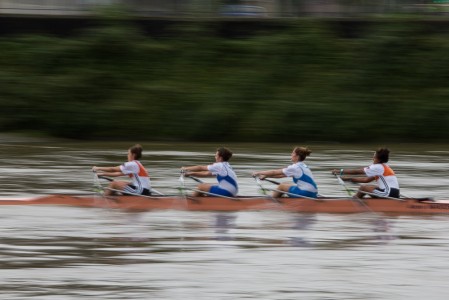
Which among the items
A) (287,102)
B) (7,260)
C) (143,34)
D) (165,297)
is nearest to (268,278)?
(165,297)

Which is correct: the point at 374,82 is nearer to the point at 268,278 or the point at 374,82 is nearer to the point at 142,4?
the point at 142,4

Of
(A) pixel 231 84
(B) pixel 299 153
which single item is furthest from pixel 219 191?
(A) pixel 231 84

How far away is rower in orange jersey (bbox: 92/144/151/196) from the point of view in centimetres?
1781

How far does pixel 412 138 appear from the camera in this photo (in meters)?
30.1

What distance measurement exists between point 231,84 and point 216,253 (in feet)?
56.8

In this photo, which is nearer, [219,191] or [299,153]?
[299,153]

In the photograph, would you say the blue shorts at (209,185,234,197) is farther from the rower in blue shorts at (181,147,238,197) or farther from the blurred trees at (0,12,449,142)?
the blurred trees at (0,12,449,142)

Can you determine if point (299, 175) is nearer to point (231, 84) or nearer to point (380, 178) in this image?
point (380, 178)

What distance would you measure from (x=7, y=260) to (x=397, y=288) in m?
4.70

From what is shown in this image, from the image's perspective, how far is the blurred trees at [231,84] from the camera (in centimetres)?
2983

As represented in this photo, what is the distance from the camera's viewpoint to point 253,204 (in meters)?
17.7

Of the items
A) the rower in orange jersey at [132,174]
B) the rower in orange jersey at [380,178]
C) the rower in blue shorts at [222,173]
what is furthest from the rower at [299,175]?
the rower in orange jersey at [132,174]

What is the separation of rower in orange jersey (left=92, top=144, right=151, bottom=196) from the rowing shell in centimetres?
17

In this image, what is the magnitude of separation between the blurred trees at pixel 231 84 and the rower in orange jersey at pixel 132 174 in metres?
11.7
